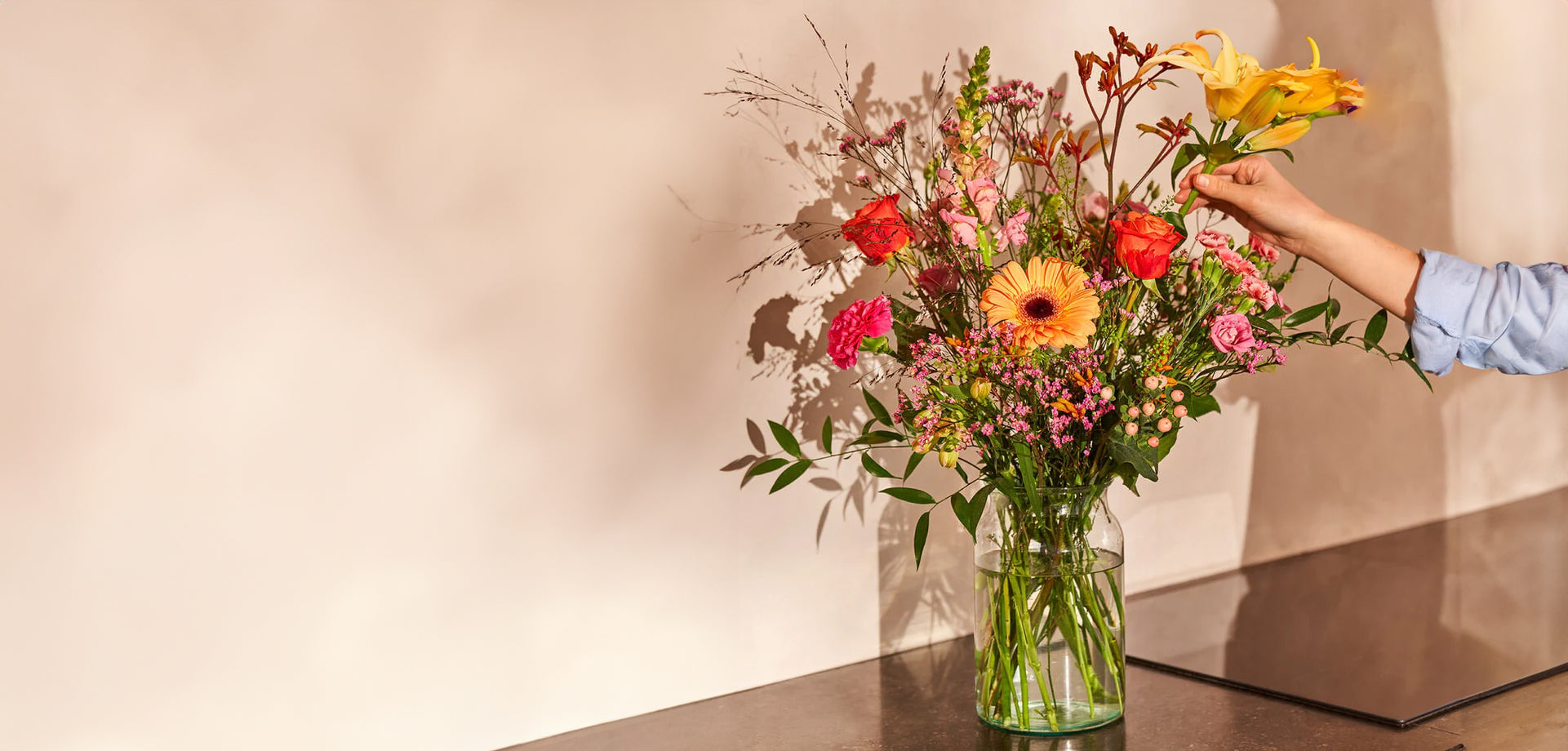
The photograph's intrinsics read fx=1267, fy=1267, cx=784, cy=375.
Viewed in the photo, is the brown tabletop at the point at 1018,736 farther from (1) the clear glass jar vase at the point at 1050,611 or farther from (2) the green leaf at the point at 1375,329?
(2) the green leaf at the point at 1375,329

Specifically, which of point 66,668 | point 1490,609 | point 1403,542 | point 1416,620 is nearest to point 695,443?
point 66,668

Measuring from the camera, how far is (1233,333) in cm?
100

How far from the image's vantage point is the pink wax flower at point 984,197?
105 centimetres

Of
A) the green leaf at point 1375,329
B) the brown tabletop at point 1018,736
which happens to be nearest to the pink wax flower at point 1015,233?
the green leaf at point 1375,329

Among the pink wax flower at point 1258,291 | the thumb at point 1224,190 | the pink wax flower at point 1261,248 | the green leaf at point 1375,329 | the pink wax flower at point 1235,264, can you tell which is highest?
the thumb at point 1224,190

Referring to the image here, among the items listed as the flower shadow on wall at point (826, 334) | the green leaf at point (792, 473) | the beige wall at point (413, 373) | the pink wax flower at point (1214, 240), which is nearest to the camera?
the beige wall at point (413, 373)

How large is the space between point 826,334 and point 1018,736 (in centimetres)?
44

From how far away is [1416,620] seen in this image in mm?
1477

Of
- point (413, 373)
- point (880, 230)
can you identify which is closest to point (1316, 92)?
point (880, 230)

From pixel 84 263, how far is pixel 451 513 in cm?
35

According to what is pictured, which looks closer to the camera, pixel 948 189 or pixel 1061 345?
pixel 1061 345

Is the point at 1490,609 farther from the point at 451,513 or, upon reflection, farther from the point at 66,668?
the point at 66,668

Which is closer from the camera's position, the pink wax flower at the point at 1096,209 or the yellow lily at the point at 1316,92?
the yellow lily at the point at 1316,92

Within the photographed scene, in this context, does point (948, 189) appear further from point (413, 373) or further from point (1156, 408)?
point (413, 373)
